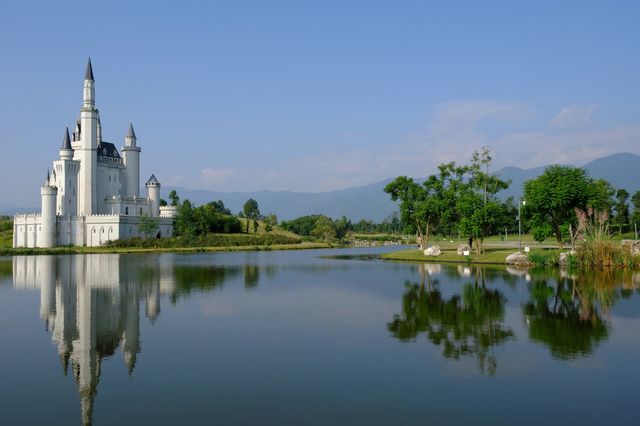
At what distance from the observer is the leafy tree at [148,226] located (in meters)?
102

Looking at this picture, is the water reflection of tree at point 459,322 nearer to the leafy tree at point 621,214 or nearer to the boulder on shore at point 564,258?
the boulder on shore at point 564,258

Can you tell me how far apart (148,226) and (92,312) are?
268ft

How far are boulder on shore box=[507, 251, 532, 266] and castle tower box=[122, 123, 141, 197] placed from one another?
87.8m

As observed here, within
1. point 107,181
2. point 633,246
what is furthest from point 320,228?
point 633,246

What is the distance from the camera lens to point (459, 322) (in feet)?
65.0

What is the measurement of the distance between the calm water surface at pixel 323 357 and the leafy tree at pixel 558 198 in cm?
2173

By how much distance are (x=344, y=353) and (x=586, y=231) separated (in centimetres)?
3401

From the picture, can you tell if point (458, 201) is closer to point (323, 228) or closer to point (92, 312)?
point (92, 312)

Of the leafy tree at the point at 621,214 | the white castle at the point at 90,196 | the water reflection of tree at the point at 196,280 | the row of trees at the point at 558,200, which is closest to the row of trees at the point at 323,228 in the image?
the white castle at the point at 90,196

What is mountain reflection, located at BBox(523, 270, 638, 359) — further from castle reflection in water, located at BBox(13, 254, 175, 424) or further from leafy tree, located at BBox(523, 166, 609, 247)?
leafy tree, located at BBox(523, 166, 609, 247)

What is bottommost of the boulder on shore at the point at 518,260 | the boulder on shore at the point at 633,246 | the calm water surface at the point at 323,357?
the calm water surface at the point at 323,357

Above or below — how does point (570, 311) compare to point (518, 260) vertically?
below

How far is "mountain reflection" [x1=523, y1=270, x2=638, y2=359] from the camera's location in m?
16.9

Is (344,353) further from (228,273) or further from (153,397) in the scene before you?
(228,273)
